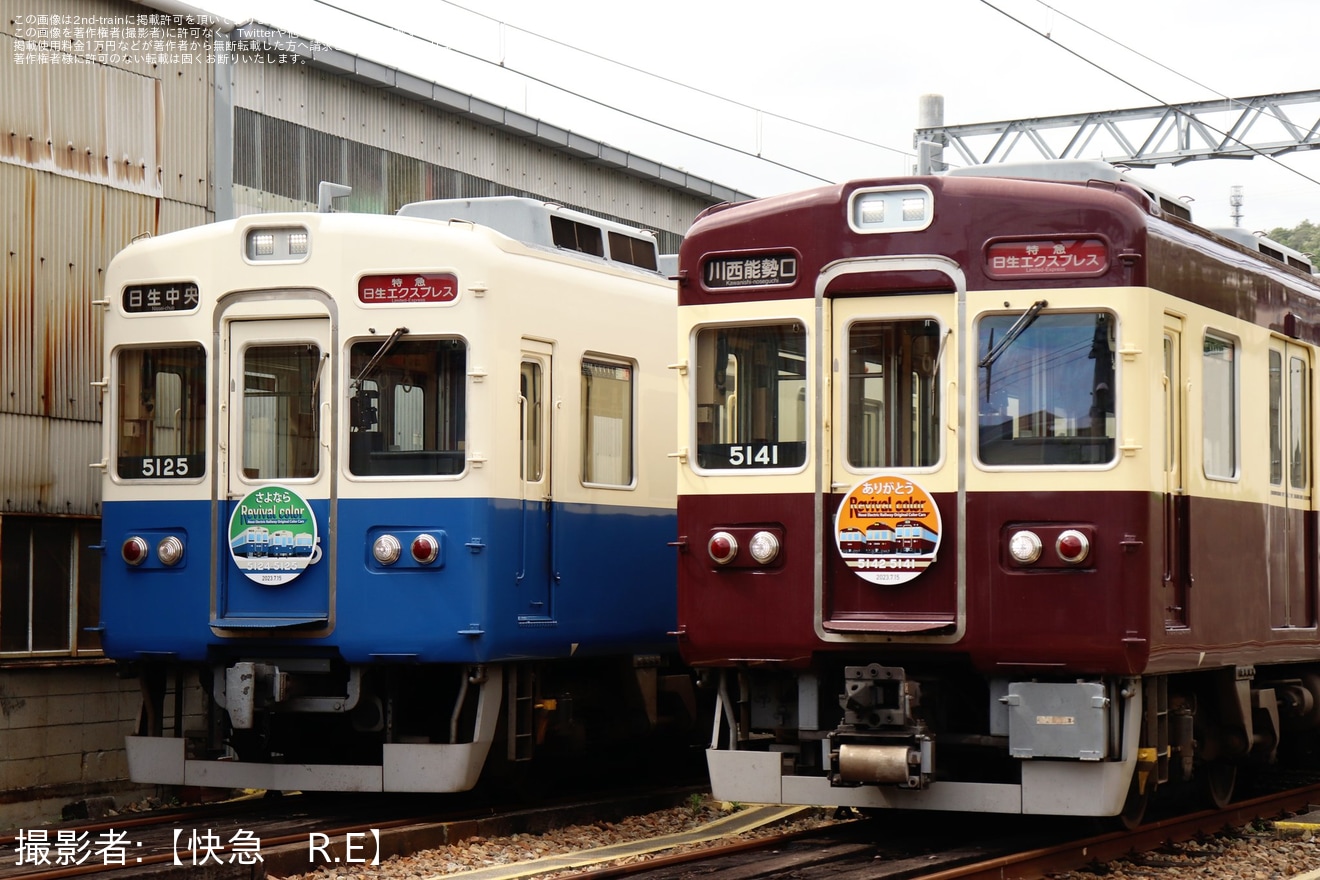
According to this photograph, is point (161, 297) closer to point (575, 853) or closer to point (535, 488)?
point (535, 488)

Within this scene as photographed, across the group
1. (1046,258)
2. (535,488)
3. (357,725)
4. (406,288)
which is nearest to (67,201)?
(406,288)

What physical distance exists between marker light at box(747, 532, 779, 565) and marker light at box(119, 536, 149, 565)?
3.82m

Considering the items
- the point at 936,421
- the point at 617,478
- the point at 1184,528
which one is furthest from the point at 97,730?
the point at 1184,528

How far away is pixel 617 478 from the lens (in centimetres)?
1220

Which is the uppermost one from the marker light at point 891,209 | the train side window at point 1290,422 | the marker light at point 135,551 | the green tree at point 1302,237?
the green tree at point 1302,237

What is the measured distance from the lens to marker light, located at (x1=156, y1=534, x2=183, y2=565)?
10.9 meters

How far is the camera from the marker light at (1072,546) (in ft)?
29.6

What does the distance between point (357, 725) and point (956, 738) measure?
11.8 ft

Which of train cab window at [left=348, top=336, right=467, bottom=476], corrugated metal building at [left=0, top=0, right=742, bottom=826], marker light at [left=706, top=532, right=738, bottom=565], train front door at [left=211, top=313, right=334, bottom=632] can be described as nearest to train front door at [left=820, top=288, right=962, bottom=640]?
marker light at [left=706, top=532, right=738, bottom=565]

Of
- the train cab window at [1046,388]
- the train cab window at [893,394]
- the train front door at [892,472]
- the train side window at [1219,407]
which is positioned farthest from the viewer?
the train side window at [1219,407]

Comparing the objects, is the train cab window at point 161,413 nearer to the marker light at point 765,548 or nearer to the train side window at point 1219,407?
the marker light at point 765,548

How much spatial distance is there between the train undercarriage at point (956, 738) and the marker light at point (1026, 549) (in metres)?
0.61

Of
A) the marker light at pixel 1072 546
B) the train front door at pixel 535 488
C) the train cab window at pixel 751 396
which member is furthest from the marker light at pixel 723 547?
the marker light at pixel 1072 546

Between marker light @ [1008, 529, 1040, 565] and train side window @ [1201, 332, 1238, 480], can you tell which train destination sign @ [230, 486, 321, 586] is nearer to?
marker light @ [1008, 529, 1040, 565]
